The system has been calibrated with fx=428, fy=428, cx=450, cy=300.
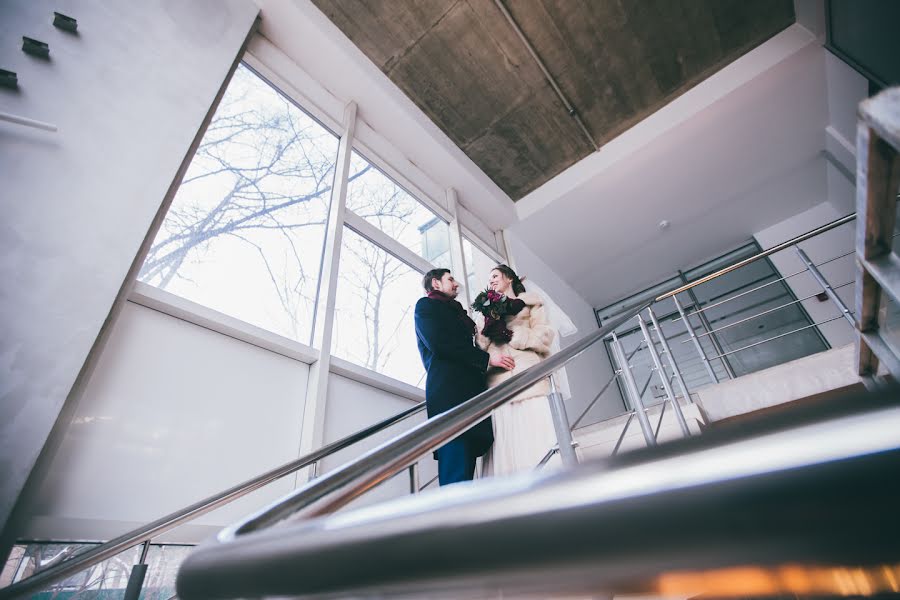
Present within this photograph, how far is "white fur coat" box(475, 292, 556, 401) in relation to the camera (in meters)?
1.77

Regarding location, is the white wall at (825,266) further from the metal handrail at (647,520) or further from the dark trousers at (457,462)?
the metal handrail at (647,520)

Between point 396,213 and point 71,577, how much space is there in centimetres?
281

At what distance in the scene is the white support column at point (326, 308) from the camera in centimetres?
197

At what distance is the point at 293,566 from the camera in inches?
7.5

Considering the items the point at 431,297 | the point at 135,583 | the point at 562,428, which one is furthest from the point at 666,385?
the point at 135,583

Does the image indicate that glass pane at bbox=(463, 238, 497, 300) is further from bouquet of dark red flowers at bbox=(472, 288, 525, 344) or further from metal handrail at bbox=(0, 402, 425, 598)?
metal handrail at bbox=(0, 402, 425, 598)

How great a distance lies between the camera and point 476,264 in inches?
172

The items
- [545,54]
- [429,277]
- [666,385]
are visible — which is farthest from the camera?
[545,54]

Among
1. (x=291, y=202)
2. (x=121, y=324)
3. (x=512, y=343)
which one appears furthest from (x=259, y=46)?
(x=512, y=343)

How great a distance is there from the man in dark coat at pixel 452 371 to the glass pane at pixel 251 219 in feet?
2.70

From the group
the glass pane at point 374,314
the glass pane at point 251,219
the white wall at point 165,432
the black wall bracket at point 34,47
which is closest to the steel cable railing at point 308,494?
the white wall at point 165,432

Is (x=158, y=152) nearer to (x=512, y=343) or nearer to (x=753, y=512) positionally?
(x=512, y=343)

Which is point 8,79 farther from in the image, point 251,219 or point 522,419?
point 522,419

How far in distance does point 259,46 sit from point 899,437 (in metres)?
3.52
